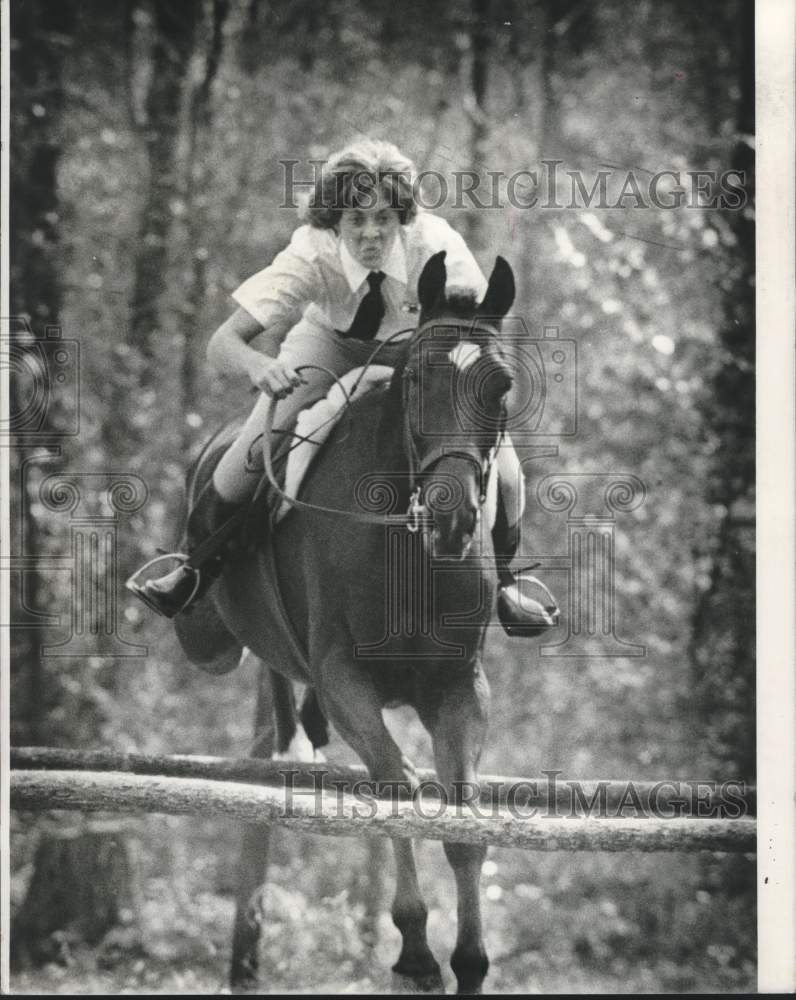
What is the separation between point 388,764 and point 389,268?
1830 millimetres

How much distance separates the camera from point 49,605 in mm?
4660

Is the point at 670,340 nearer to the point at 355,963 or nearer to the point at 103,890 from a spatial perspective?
the point at 355,963

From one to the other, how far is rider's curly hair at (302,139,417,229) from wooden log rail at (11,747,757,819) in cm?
206

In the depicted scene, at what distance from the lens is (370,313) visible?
4523 mm

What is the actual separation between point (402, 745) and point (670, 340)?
1875mm

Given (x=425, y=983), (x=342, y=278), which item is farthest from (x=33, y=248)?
(x=425, y=983)

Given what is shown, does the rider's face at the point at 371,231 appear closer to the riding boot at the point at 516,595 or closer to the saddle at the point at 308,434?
the saddle at the point at 308,434

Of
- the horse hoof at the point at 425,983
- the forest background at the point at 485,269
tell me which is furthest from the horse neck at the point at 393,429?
the horse hoof at the point at 425,983

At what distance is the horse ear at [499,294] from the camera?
4.50 m

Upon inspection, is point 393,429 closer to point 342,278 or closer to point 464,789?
point 342,278

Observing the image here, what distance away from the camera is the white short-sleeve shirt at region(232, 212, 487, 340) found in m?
4.51

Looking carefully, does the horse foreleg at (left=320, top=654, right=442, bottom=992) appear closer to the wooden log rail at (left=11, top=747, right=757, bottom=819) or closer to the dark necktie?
the wooden log rail at (left=11, top=747, right=757, bottom=819)

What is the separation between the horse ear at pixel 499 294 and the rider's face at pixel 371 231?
1.33 ft

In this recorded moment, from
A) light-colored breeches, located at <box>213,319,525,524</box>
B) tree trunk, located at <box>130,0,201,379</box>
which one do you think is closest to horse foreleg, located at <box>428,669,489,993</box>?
light-colored breeches, located at <box>213,319,525,524</box>
